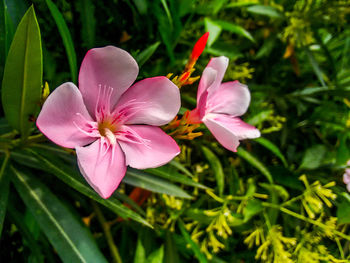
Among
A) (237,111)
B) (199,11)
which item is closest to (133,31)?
(199,11)

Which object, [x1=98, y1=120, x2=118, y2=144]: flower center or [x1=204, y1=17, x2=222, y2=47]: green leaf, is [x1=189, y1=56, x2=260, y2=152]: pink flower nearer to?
[x1=98, y1=120, x2=118, y2=144]: flower center


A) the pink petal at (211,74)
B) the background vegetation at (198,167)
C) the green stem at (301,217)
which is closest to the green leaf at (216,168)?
the background vegetation at (198,167)

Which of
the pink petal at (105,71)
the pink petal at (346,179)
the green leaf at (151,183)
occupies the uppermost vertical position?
the pink petal at (105,71)

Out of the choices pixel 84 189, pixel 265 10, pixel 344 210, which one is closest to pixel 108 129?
pixel 84 189

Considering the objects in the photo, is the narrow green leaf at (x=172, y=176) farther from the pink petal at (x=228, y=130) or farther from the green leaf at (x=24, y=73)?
the green leaf at (x=24, y=73)

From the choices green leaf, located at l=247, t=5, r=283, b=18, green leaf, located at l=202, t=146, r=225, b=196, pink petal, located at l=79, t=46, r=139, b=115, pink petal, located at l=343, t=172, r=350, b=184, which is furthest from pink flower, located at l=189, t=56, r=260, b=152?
green leaf, located at l=247, t=5, r=283, b=18

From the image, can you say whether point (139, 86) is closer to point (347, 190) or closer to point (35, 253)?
point (35, 253)

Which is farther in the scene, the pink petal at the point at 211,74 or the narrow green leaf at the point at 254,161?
the narrow green leaf at the point at 254,161

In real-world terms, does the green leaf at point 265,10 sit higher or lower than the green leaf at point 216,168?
higher
